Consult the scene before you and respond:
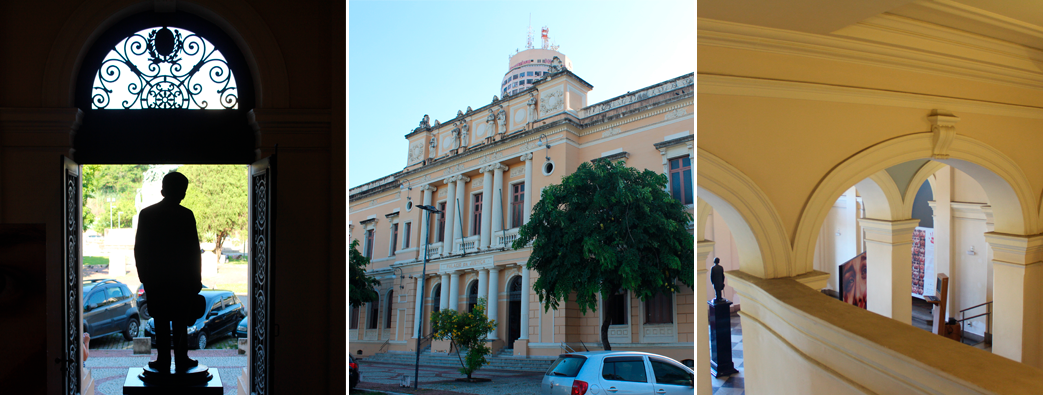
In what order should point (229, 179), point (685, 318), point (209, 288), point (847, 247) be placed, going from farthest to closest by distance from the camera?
1. point (847, 247)
2. point (209, 288)
3. point (229, 179)
4. point (685, 318)

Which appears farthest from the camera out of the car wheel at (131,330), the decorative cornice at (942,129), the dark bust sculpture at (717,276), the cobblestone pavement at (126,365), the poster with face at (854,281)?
the poster with face at (854,281)

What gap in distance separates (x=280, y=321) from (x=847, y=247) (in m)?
14.5

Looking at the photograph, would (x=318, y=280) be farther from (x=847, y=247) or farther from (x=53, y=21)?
(x=847, y=247)

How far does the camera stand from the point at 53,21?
3.68 metres

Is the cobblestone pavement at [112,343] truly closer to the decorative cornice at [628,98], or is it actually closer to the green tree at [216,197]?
the green tree at [216,197]

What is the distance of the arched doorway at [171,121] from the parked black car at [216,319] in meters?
4.07

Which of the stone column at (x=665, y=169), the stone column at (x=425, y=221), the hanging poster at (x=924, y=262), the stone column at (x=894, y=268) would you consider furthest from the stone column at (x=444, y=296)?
the hanging poster at (x=924, y=262)

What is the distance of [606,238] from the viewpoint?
3113mm

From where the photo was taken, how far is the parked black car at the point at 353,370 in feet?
11.1

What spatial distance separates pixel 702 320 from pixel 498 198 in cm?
158

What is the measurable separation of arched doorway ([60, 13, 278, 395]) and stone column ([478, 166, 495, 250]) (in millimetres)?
1557

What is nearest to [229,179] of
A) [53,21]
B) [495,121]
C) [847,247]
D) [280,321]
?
[53,21]

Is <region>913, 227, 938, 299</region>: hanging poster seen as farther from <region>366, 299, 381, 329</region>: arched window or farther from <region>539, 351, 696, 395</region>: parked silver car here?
<region>366, 299, 381, 329</region>: arched window

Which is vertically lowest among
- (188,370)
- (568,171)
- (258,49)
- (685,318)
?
(188,370)
